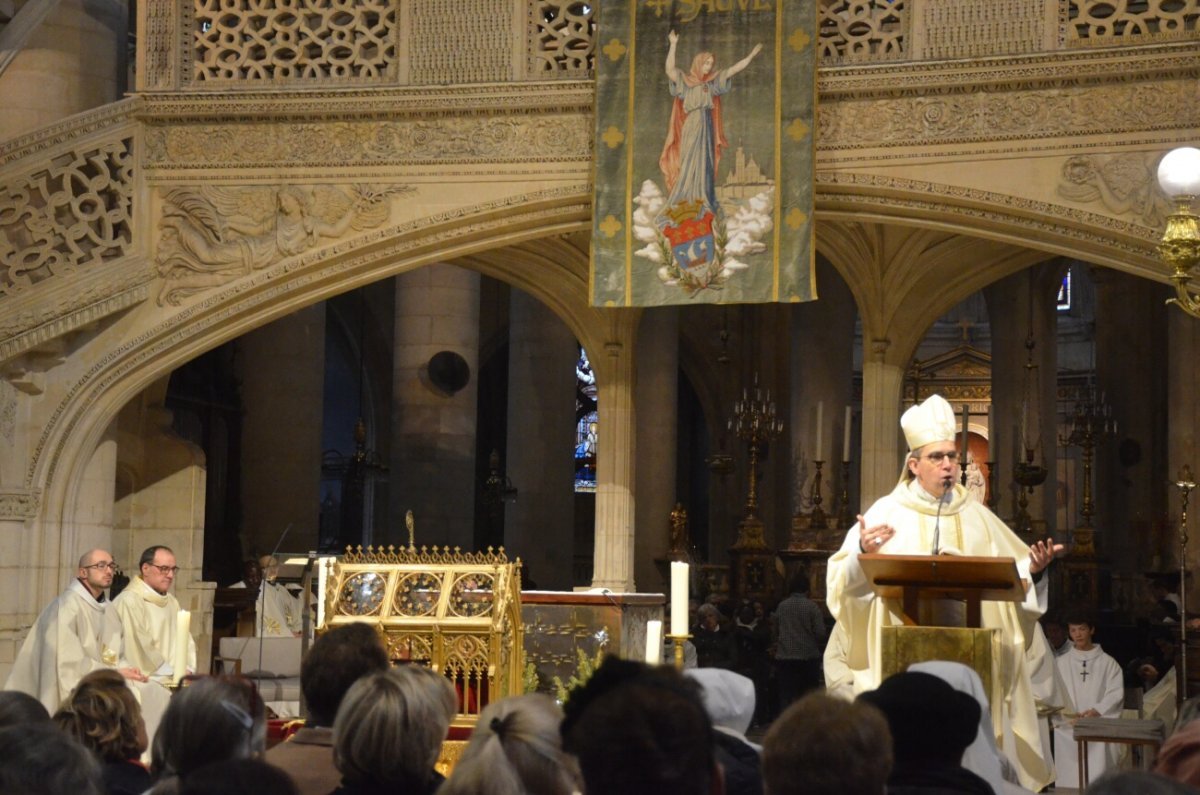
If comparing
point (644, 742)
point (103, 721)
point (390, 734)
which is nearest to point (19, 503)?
point (103, 721)

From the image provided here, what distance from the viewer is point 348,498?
25297 mm

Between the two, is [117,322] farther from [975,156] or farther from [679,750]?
[679,750]

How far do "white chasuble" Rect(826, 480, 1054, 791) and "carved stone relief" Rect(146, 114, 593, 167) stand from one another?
4.85 m

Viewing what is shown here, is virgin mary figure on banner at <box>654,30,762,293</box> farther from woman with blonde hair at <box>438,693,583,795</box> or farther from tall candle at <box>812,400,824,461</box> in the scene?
woman with blonde hair at <box>438,693,583,795</box>

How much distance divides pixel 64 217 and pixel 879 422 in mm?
6435

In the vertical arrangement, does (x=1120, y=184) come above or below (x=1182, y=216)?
above

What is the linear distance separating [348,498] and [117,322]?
13149 millimetres

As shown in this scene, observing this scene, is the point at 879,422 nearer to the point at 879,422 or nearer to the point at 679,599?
the point at 879,422

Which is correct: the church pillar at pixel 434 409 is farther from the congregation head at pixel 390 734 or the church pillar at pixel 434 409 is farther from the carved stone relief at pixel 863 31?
the congregation head at pixel 390 734

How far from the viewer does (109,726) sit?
4.68 meters

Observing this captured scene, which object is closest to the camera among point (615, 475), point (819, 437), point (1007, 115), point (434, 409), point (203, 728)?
point (203, 728)

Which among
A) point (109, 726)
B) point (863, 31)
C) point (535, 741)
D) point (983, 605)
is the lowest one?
point (109, 726)

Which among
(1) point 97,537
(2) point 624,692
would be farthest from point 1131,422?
(2) point 624,692

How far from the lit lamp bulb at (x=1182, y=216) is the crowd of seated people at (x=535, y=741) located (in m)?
2.89
